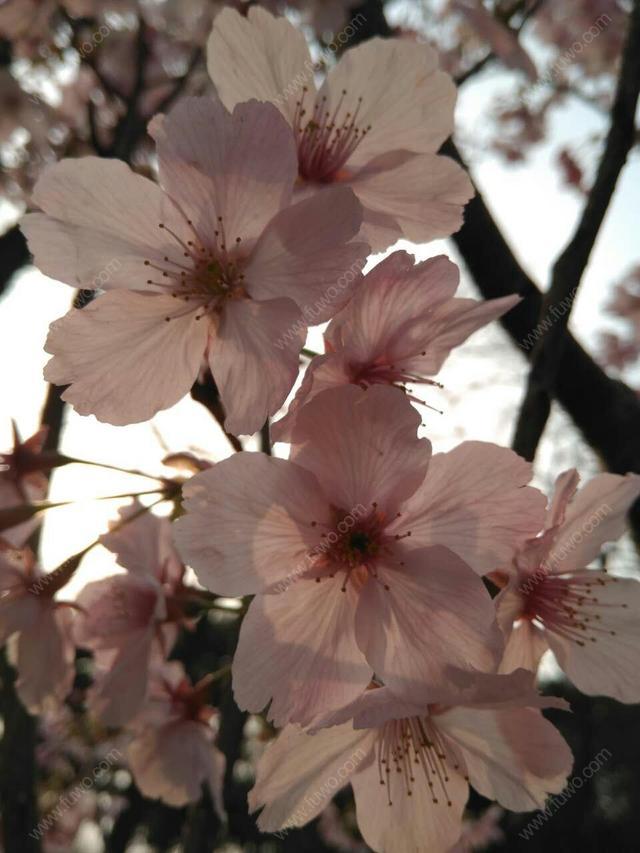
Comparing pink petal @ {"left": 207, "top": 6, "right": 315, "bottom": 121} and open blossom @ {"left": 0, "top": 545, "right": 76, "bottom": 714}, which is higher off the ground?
pink petal @ {"left": 207, "top": 6, "right": 315, "bottom": 121}

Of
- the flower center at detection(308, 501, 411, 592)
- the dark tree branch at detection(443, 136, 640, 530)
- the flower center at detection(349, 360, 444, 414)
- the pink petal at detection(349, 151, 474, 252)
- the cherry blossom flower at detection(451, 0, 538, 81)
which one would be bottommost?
the flower center at detection(308, 501, 411, 592)

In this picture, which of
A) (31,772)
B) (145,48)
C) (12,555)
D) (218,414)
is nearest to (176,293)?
(218,414)

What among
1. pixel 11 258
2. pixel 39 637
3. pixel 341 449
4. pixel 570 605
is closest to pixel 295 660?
pixel 341 449

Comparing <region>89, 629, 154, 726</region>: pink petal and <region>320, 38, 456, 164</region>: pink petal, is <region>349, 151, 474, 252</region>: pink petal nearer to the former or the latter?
<region>320, 38, 456, 164</region>: pink petal

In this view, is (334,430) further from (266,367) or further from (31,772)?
(31,772)

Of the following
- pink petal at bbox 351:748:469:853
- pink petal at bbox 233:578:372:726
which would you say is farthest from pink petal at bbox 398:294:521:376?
pink petal at bbox 351:748:469:853

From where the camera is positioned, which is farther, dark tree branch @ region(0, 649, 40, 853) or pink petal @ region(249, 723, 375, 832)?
dark tree branch @ region(0, 649, 40, 853)

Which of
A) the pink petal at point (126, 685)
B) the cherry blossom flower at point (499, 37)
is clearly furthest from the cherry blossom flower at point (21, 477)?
the cherry blossom flower at point (499, 37)
